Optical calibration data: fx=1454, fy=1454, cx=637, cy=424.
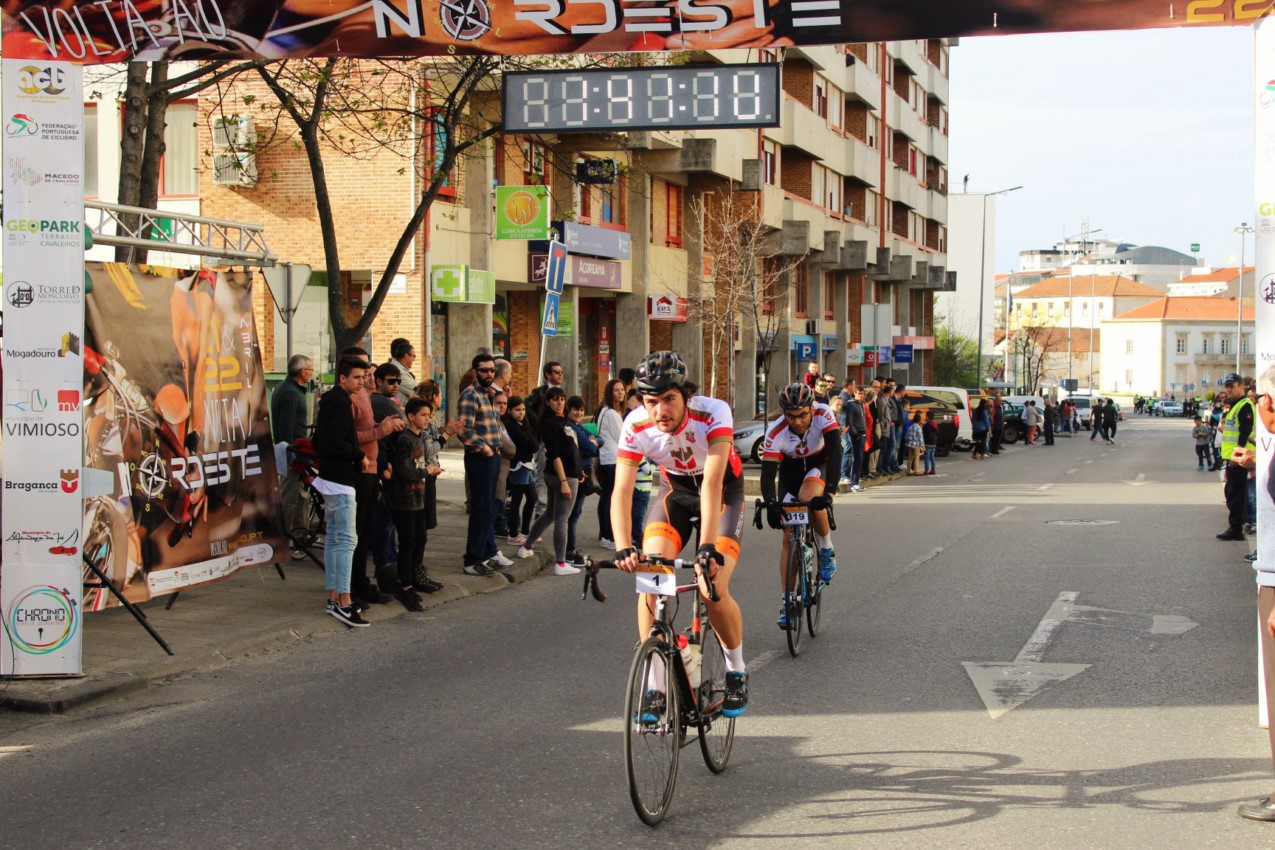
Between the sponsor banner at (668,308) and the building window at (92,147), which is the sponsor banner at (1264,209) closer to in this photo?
the building window at (92,147)

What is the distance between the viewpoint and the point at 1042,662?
9.57 m

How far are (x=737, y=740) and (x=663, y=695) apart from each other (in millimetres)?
1565

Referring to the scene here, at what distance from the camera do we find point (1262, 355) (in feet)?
23.7

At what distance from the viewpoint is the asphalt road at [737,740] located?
5879 mm

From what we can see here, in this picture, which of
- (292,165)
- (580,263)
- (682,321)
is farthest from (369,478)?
(682,321)

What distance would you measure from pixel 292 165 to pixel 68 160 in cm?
1982

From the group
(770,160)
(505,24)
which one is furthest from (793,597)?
(770,160)

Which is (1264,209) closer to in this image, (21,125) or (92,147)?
(21,125)

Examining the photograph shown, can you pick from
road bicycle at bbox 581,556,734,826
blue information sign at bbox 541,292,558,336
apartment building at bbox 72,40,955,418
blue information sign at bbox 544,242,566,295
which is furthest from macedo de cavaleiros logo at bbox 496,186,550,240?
road bicycle at bbox 581,556,734,826

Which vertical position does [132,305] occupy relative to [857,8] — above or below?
below

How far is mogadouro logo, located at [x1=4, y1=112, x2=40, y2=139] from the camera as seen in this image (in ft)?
28.0

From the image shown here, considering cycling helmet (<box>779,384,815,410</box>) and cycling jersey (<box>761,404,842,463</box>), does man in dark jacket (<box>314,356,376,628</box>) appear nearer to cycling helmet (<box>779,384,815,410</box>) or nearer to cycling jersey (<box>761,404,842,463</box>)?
cycling jersey (<box>761,404,842,463</box>)

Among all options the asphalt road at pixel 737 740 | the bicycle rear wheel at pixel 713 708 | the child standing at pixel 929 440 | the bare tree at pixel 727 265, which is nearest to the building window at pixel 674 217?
the bare tree at pixel 727 265

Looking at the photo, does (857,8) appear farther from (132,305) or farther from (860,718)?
(132,305)
